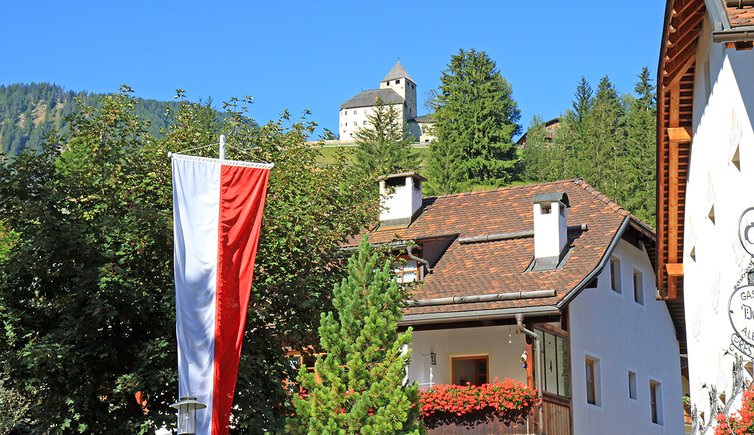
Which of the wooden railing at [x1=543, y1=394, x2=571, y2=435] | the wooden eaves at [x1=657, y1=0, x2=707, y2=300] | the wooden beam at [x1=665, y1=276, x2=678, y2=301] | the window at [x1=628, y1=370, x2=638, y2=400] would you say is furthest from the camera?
the window at [x1=628, y1=370, x2=638, y2=400]

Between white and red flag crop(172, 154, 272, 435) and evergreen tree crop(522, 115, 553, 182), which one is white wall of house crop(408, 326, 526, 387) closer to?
white and red flag crop(172, 154, 272, 435)

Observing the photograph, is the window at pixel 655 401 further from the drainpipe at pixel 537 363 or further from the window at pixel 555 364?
the drainpipe at pixel 537 363

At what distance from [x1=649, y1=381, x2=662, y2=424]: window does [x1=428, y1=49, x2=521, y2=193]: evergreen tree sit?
4136 centimetres

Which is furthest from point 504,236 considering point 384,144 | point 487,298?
point 384,144

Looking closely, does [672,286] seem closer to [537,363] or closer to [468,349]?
[537,363]

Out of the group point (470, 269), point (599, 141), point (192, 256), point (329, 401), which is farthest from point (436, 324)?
point (599, 141)

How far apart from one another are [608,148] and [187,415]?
70.1 meters

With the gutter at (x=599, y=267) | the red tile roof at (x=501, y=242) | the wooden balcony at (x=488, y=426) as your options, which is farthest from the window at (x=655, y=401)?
the wooden balcony at (x=488, y=426)

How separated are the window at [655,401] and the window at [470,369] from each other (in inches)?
255

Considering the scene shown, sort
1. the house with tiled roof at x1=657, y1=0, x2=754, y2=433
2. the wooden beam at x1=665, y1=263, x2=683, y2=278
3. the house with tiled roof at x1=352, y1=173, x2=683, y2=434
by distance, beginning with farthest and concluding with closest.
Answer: the house with tiled roof at x1=352, y1=173, x2=683, y2=434, the wooden beam at x1=665, y1=263, x2=683, y2=278, the house with tiled roof at x1=657, y1=0, x2=754, y2=433

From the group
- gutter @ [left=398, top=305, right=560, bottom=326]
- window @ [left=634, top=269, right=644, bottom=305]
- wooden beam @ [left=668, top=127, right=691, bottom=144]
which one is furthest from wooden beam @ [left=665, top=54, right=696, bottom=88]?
window @ [left=634, top=269, right=644, bottom=305]

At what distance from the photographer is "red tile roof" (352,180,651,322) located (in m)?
24.5

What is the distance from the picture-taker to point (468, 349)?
2489 cm

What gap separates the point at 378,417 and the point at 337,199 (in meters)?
5.61
